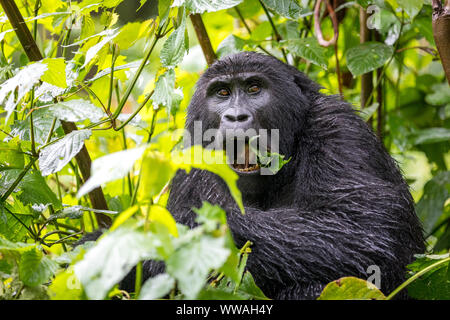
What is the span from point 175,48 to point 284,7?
0.72 m

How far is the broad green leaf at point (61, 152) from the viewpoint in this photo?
2.49 metres

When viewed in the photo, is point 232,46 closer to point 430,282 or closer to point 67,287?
point 430,282

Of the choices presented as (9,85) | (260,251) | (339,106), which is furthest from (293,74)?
(9,85)

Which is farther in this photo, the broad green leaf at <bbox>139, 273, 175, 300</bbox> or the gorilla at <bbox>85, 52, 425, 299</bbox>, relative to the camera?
the gorilla at <bbox>85, 52, 425, 299</bbox>

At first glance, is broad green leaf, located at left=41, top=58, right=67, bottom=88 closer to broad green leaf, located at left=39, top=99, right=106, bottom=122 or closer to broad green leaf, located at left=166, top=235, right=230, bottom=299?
broad green leaf, located at left=39, top=99, right=106, bottom=122

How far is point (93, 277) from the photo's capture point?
158cm

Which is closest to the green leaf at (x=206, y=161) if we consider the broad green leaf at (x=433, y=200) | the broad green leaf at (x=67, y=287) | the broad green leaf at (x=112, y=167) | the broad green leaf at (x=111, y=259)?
the broad green leaf at (x=112, y=167)

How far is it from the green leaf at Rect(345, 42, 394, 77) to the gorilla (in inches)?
16.7

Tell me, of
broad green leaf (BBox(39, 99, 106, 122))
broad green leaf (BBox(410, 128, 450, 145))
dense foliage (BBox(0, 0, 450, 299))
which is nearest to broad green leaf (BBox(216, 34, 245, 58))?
dense foliage (BBox(0, 0, 450, 299))

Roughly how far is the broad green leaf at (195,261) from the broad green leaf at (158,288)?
12cm

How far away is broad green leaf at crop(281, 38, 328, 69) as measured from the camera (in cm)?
402

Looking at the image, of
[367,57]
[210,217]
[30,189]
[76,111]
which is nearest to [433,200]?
[367,57]

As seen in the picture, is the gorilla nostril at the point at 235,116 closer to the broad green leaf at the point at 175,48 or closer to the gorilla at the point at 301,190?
the gorilla at the point at 301,190
